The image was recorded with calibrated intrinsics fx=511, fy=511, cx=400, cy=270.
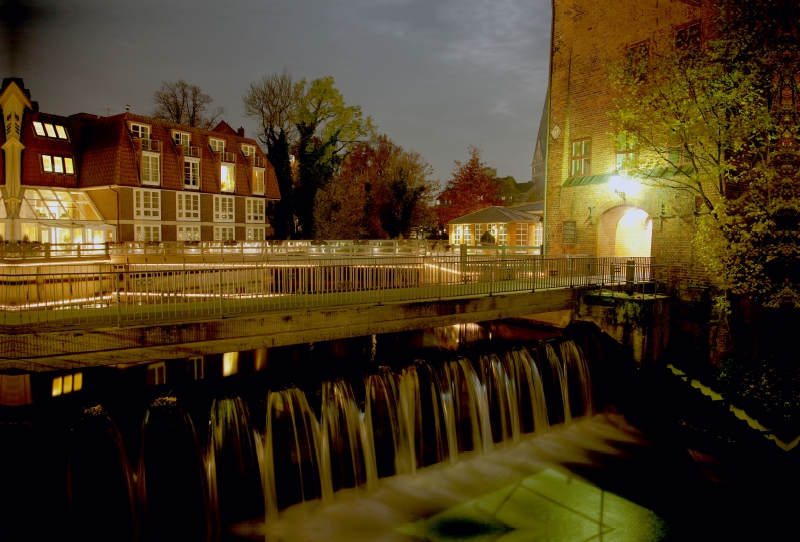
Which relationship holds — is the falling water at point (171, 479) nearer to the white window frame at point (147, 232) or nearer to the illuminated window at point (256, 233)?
the white window frame at point (147, 232)

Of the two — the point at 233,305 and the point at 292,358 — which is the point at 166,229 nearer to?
the point at 292,358

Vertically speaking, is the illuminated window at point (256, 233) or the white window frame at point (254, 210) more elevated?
the white window frame at point (254, 210)

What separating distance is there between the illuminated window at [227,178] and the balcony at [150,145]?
16.0ft

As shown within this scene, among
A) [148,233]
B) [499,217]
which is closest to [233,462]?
[499,217]

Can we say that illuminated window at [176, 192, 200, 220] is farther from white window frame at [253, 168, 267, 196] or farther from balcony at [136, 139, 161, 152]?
white window frame at [253, 168, 267, 196]

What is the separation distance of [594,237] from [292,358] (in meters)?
13.1

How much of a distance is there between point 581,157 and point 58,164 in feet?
99.1

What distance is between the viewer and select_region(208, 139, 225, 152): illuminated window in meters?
37.3

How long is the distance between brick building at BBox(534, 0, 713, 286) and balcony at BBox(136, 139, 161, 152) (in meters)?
24.6

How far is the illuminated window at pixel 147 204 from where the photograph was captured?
3209cm

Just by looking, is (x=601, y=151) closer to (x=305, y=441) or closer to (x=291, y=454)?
(x=305, y=441)

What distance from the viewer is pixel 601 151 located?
20922mm

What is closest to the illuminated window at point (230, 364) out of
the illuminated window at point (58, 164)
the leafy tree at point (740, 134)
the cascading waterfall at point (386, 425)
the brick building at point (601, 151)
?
the cascading waterfall at point (386, 425)

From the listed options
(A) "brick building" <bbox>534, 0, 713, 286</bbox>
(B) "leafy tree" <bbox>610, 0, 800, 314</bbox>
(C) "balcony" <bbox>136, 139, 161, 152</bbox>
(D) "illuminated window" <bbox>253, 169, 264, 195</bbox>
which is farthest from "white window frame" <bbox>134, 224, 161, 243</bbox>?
(B) "leafy tree" <bbox>610, 0, 800, 314</bbox>
